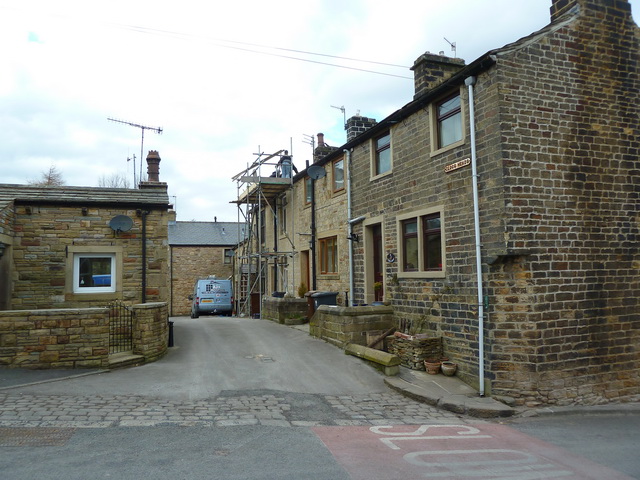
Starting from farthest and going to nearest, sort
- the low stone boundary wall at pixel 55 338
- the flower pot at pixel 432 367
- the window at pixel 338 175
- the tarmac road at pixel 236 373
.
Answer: the window at pixel 338 175
the flower pot at pixel 432 367
the low stone boundary wall at pixel 55 338
the tarmac road at pixel 236 373

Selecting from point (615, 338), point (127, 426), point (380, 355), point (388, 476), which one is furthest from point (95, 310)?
point (615, 338)

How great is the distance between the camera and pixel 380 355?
35.1 ft

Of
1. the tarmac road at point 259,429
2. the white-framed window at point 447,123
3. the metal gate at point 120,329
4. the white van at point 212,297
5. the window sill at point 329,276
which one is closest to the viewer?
the tarmac road at point 259,429

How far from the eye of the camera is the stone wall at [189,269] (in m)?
32.9

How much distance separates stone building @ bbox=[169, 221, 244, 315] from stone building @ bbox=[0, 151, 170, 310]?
65.8 ft

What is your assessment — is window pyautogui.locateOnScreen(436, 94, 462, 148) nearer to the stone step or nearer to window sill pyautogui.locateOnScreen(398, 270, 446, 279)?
window sill pyautogui.locateOnScreen(398, 270, 446, 279)

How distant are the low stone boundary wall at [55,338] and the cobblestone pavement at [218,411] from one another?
4.80 ft

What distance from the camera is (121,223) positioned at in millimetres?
12672

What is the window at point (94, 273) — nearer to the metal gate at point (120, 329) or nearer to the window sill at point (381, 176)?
the metal gate at point (120, 329)

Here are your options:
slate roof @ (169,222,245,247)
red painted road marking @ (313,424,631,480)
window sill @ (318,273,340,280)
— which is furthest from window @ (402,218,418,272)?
slate roof @ (169,222,245,247)

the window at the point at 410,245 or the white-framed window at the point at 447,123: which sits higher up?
the white-framed window at the point at 447,123

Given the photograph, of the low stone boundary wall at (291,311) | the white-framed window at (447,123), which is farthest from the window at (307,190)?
the white-framed window at (447,123)

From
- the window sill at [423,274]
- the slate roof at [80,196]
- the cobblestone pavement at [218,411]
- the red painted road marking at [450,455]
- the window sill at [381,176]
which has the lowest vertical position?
the red painted road marking at [450,455]

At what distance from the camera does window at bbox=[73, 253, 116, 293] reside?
12.6 metres
